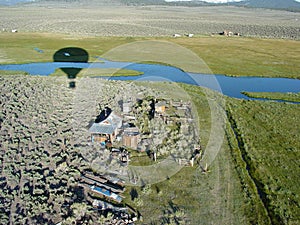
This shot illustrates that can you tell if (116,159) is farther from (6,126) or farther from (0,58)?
(0,58)

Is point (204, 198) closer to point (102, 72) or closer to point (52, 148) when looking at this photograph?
point (52, 148)

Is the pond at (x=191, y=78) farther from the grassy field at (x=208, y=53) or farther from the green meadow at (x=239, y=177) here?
the green meadow at (x=239, y=177)

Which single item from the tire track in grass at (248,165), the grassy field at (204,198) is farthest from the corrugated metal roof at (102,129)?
the tire track in grass at (248,165)

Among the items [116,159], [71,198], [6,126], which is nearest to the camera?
[71,198]

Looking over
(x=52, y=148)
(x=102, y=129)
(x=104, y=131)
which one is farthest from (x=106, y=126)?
(x=52, y=148)

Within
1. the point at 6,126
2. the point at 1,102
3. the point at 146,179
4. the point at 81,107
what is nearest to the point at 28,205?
the point at 146,179
